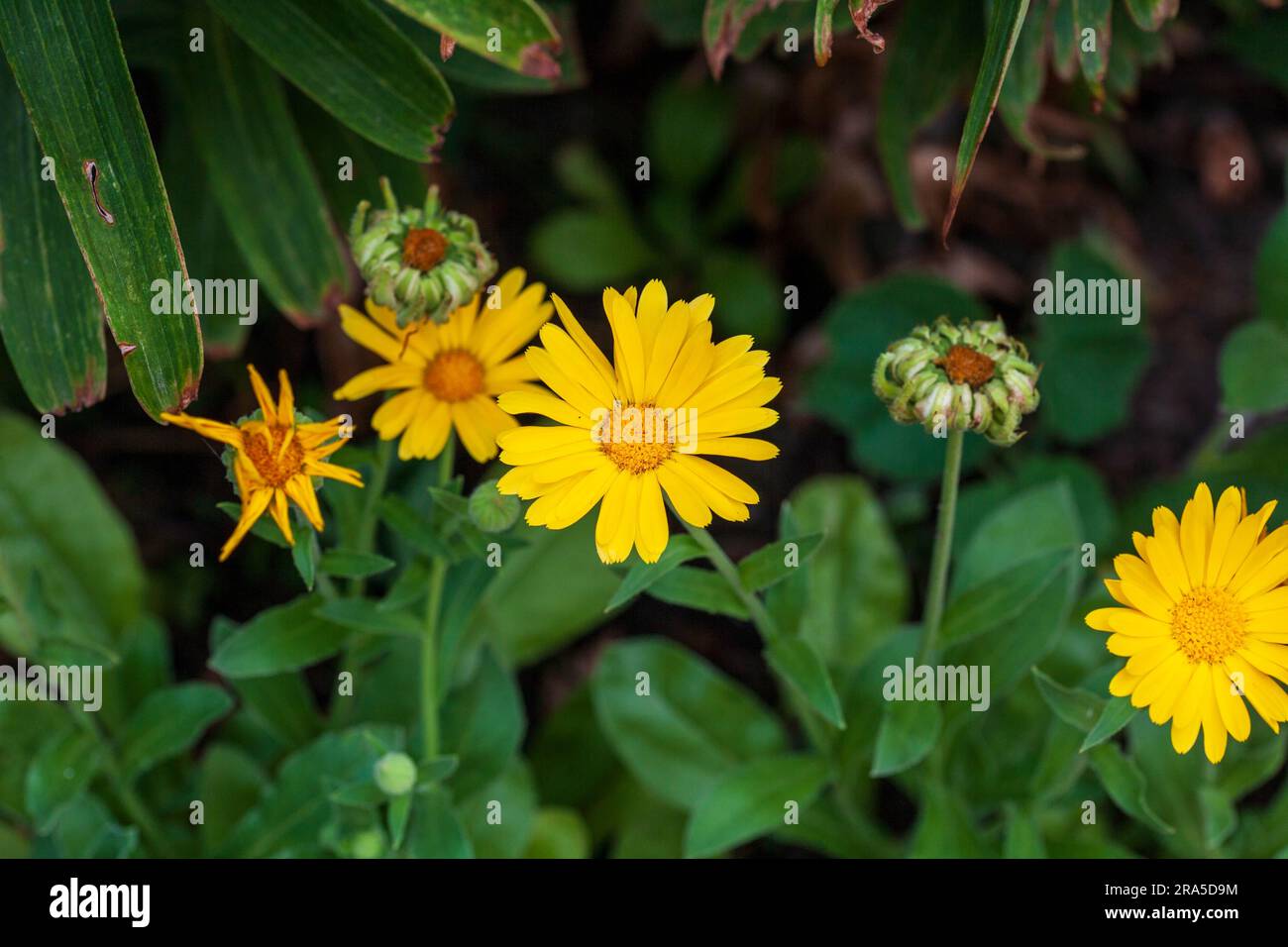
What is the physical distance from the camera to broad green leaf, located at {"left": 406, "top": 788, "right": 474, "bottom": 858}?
5.57 feet

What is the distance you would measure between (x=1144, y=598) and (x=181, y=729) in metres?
1.33

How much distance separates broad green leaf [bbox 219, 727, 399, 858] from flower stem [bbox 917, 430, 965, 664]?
0.76m

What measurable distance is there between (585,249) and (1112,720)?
5.48 ft

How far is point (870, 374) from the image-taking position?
2.49m

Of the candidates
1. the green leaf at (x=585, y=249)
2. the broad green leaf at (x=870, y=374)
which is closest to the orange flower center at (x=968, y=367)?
the broad green leaf at (x=870, y=374)

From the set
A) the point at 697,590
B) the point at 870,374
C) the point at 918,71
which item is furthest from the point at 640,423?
the point at 870,374

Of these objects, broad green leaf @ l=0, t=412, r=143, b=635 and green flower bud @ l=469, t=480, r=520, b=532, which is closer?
green flower bud @ l=469, t=480, r=520, b=532

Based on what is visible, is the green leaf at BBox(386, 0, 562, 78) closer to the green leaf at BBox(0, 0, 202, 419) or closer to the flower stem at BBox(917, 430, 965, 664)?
the green leaf at BBox(0, 0, 202, 419)

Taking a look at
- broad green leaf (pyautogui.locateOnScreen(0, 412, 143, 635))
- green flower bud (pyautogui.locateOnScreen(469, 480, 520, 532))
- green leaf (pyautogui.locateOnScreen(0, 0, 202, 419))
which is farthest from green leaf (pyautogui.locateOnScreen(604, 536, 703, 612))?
broad green leaf (pyautogui.locateOnScreen(0, 412, 143, 635))

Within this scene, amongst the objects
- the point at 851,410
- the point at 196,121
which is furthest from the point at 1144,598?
the point at 196,121

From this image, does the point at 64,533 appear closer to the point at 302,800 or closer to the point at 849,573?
the point at 302,800
